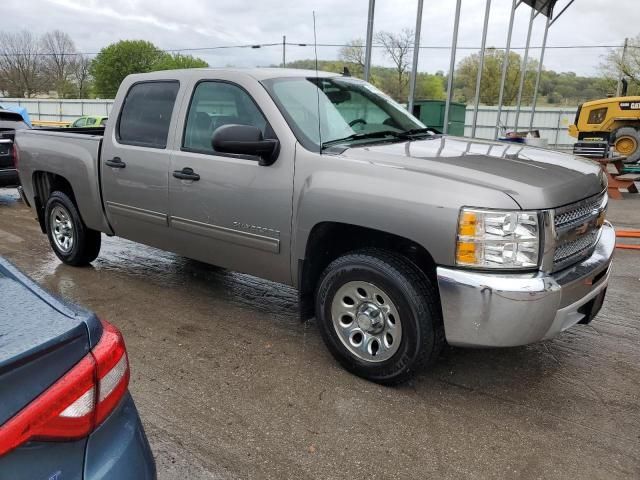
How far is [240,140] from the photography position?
3377mm

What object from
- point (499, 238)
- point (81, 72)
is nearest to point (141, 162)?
point (499, 238)

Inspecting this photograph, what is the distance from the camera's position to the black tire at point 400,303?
302 centimetres

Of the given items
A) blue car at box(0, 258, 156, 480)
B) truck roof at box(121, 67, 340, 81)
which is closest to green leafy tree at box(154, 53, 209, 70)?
truck roof at box(121, 67, 340, 81)

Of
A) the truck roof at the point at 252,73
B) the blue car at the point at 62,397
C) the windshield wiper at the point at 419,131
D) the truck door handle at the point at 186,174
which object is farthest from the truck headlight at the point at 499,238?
the truck door handle at the point at 186,174

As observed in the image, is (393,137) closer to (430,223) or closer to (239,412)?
(430,223)

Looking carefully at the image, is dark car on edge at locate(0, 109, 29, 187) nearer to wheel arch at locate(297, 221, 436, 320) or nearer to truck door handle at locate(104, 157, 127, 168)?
truck door handle at locate(104, 157, 127, 168)

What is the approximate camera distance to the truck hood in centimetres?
283

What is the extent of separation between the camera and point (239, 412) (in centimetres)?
304

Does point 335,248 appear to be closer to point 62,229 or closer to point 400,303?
point 400,303

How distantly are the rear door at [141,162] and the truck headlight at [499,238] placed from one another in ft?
8.21

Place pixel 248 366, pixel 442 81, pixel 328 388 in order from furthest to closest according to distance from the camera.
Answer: pixel 442 81
pixel 248 366
pixel 328 388

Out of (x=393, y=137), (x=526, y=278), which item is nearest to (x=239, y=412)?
(x=526, y=278)

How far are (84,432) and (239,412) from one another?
5.74 feet

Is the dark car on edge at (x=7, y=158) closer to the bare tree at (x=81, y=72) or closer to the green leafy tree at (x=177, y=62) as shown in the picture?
the green leafy tree at (x=177, y=62)
